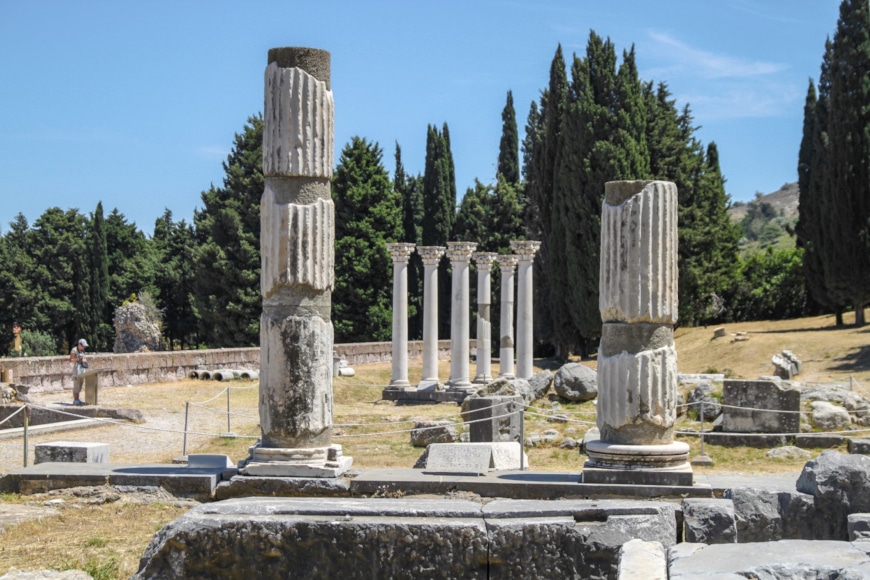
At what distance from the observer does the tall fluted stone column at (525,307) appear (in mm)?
28766

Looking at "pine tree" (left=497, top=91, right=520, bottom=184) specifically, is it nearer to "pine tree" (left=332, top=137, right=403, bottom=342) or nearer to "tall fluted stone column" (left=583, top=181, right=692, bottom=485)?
"pine tree" (left=332, top=137, right=403, bottom=342)

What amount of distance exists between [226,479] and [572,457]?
7.30 meters

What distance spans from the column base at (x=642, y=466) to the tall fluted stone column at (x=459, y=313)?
17.5 metres

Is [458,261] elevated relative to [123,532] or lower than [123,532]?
elevated

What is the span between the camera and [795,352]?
100 ft

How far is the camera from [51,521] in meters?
10.4

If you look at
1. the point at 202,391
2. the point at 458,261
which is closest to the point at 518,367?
the point at 458,261

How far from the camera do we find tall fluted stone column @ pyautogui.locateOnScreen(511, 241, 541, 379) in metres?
28.8

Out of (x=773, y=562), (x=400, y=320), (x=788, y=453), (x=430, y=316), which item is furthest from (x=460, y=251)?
(x=773, y=562)

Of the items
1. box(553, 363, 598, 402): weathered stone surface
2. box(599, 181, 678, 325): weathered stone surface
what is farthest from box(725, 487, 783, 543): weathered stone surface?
box(553, 363, 598, 402): weathered stone surface

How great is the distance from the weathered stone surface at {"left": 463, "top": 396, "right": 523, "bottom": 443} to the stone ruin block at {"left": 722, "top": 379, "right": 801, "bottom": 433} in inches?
139

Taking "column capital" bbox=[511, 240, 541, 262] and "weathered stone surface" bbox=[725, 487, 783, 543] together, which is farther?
"column capital" bbox=[511, 240, 541, 262]

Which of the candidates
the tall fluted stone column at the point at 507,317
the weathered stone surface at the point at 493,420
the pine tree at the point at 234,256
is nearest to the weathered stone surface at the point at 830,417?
the weathered stone surface at the point at 493,420

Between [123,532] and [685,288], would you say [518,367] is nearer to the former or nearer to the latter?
[685,288]
